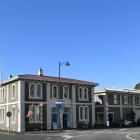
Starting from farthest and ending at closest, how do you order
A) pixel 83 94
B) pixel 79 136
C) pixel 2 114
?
pixel 83 94 < pixel 2 114 < pixel 79 136

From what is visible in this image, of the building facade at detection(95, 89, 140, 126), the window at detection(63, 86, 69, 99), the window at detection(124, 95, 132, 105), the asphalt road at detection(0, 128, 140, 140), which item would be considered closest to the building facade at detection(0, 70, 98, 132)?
the window at detection(63, 86, 69, 99)

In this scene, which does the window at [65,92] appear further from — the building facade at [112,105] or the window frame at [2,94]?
the building facade at [112,105]

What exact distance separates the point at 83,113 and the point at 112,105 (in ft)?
30.7

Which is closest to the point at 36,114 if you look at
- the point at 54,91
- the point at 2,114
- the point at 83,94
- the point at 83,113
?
the point at 54,91

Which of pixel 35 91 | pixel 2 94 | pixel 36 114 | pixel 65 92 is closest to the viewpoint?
pixel 36 114

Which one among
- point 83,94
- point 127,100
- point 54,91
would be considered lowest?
point 127,100

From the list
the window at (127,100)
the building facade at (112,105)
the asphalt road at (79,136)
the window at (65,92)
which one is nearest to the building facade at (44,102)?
the window at (65,92)

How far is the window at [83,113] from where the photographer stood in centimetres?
6658

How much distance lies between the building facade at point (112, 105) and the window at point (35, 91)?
16177mm

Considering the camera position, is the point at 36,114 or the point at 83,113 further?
the point at 83,113

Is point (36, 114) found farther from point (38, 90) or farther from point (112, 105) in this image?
point (112, 105)

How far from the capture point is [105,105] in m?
73.2

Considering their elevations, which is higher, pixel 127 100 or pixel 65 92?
pixel 65 92

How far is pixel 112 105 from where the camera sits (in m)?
74.6
